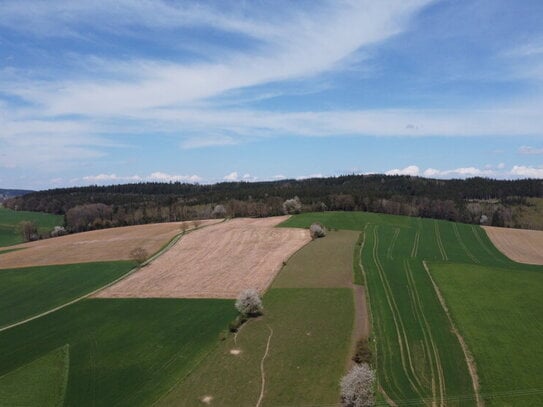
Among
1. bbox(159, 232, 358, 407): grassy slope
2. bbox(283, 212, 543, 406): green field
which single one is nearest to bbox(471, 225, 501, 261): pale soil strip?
bbox(283, 212, 543, 406): green field

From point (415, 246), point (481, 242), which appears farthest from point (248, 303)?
point (481, 242)

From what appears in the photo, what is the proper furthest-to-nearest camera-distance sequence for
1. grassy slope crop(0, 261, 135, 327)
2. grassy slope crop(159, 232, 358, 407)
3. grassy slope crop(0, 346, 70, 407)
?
grassy slope crop(0, 261, 135, 327), grassy slope crop(0, 346, 70, 407), grassy slope crop(159, 232, 358, 407)

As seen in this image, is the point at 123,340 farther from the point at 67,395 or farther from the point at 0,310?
the point at 0,310

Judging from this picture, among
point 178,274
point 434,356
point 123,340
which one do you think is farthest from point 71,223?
point 434,356

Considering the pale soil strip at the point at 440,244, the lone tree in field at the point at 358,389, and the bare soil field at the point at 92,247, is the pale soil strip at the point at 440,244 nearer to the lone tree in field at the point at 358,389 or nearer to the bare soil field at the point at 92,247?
the lone tree in field at the point at 358,389

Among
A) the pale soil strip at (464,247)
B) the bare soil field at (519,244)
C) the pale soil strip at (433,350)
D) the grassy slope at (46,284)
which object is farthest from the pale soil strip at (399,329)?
the grassy slope at (46,284)

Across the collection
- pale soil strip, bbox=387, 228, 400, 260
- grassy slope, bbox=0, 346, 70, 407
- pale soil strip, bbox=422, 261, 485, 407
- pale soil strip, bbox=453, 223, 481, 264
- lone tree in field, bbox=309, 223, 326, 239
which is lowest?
grassy slope, bbox=0, 346, 70, 407

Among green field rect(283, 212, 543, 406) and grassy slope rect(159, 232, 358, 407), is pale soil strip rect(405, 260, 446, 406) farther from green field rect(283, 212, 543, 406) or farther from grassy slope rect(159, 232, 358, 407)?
grassy slope rect(159, 232, 358, 407)
